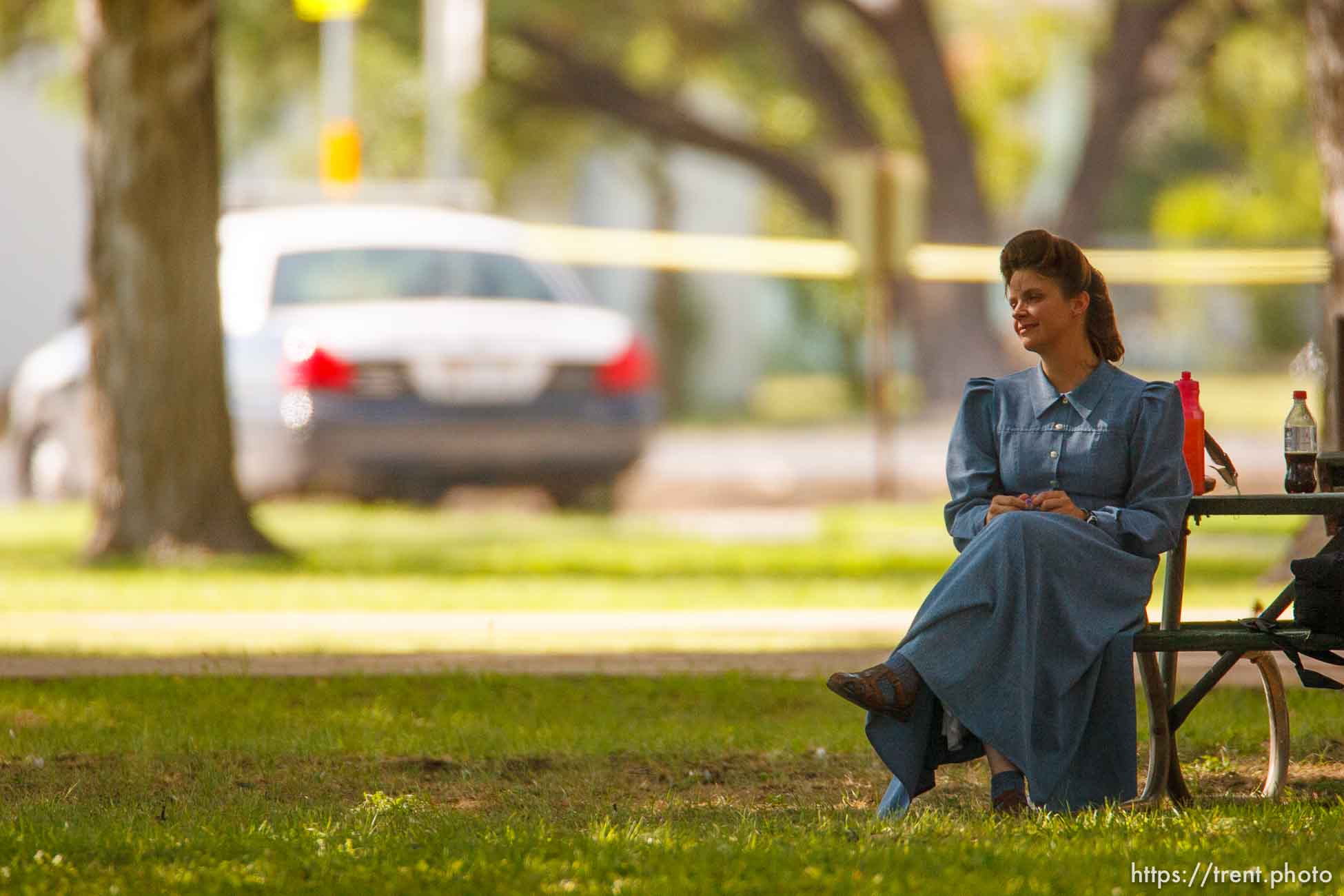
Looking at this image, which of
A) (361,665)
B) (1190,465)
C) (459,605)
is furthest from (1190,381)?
(459,605)

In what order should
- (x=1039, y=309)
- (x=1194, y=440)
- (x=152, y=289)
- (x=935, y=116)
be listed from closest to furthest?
1. (x=1039, y=309)
2. (x=1194, y=440)
3. (x=152, y=289)
4. (x=935, y=116)

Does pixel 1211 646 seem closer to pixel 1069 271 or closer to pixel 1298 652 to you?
pixel 1298 652

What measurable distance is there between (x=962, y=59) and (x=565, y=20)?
26.3 meters

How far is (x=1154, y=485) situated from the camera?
4.96 metres

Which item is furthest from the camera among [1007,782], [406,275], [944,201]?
[944,201]

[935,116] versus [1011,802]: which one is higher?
[935,116]

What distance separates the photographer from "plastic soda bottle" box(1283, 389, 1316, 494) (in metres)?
5.40

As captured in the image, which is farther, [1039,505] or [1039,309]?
[1039,309]

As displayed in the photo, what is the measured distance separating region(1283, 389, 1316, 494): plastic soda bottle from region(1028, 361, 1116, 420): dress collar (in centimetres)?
57

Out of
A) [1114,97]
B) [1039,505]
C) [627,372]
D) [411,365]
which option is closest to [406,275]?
[411,365]

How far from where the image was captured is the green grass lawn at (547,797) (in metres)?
4.25

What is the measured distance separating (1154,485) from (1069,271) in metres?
0.52

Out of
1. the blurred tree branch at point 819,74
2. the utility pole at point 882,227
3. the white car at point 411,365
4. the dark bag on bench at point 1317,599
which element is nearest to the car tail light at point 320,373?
the white car at point 411,365

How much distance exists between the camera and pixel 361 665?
7246 mm
